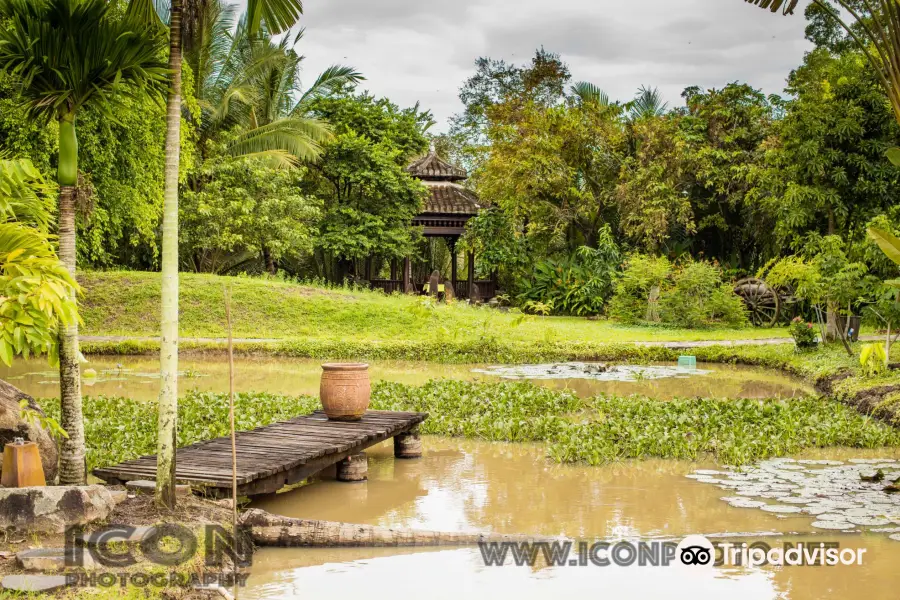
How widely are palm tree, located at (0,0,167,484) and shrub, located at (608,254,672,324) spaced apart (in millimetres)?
19374

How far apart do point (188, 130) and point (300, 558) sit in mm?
14299

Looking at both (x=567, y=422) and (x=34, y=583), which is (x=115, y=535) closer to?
(x=34, y=583)

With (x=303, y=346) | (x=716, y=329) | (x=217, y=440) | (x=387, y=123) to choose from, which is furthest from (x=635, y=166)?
(x=217, y=440)

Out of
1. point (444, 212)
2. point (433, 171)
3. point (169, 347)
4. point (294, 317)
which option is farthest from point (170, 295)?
point (433, 171)

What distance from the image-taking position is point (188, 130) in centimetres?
1870

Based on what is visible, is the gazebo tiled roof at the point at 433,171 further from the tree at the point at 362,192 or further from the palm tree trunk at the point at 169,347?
the palm tree trunk at the point at 169,347

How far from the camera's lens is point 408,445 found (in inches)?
373

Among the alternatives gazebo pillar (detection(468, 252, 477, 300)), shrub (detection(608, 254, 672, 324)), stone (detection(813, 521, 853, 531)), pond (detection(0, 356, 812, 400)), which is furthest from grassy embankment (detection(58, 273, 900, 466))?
gazebo pillar (detection(468, 252, 477, 300))

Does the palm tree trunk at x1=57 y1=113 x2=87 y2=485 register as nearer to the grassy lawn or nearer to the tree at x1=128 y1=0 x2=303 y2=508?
the tree at x1=128 y1=0 x2=303 y2=508

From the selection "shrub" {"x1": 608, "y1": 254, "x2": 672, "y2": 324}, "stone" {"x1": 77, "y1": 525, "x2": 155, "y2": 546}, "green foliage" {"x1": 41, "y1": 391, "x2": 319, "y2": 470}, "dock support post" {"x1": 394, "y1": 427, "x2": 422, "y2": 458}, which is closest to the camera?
"stone" {"x1": 77, "y1": 525, "x2": 155, "y2": 546}

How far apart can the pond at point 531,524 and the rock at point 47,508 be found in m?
1.12

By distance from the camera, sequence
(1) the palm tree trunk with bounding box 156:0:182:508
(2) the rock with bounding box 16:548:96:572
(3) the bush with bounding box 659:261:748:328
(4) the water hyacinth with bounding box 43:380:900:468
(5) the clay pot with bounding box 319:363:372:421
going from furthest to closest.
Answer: (3) the bush with bounding box 659:261:748:328
(4) the water hyacinth with bounding box 43:380:900:468
(5) the clay pot with bounding box 319:363:372:421
(1) the palm tree trunk with bounding box 156:0:182:508
(2) the rock with bounding box 16:548:96:572

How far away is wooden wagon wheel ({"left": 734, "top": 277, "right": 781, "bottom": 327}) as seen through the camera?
24.6m

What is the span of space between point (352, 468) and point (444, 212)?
20713mm
